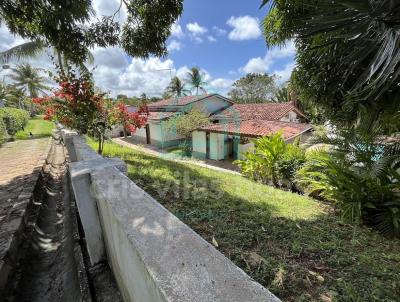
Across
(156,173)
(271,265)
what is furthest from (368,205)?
(156,173)

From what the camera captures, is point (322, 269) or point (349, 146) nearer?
point (322, 269)

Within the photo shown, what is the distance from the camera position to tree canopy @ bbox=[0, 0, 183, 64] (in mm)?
4914

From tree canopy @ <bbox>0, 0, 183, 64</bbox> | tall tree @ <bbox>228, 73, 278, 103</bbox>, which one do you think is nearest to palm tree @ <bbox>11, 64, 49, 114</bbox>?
tall tree @ <bbox>228, 73, 278, 103</bbox>

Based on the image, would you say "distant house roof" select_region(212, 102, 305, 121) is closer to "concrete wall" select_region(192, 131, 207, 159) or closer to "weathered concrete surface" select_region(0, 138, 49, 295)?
"concrete wall" select_region(192, 131, 207, 159)

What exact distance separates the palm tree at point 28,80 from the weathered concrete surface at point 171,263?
46361mm

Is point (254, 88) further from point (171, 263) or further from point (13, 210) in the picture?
point (171, 263)

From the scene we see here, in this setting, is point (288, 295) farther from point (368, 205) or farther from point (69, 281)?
point (368, 205)

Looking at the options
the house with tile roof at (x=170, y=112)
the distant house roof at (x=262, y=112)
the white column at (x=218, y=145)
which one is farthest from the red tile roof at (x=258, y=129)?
the house with tile roof at (x=170, y=112)

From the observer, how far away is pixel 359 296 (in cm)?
195

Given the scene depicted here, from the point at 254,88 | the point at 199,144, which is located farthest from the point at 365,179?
the point at 254,88

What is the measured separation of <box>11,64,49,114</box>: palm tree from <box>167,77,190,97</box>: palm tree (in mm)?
21211

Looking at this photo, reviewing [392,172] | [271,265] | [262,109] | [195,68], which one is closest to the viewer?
[271,265]

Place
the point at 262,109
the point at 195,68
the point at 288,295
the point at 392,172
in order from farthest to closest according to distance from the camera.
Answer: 1. the point at 195,68
2. the point at 262,109
3. the point at 392,172
4. the point at 288,295

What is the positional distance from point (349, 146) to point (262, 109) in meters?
17.1
